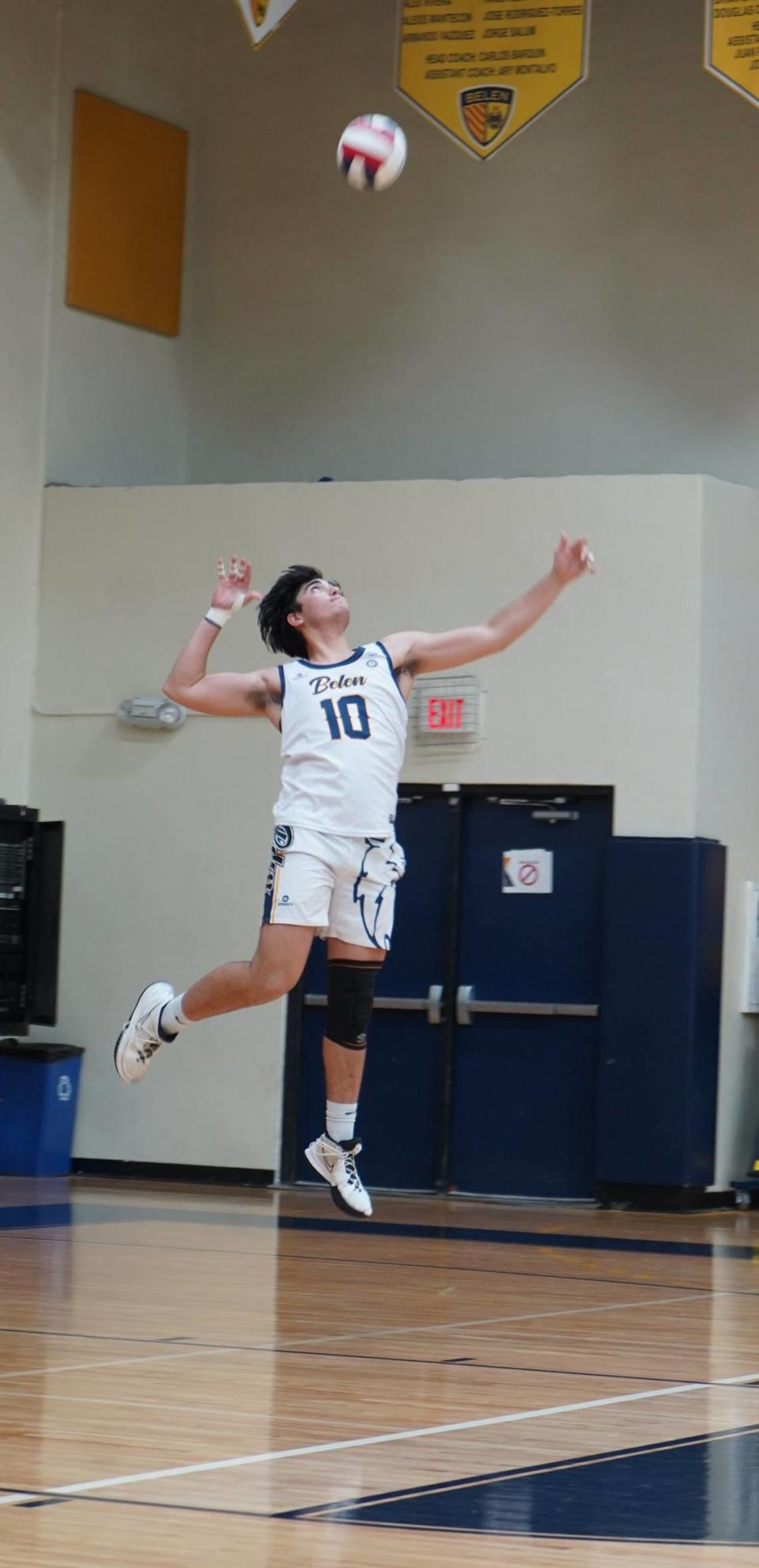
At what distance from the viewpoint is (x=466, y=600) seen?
36.3 feet

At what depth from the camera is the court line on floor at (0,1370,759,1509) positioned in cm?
326

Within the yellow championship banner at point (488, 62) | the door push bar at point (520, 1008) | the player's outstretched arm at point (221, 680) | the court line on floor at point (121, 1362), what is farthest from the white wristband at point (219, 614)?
the door push bar at point (520, 1008)

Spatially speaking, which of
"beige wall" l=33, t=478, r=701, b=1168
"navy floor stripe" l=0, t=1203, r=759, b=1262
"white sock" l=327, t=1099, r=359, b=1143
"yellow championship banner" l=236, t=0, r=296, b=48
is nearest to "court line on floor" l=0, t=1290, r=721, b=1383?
"white sock" l=327, t=1099, r=359, b=1143

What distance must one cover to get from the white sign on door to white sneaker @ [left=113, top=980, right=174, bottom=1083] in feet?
13.6

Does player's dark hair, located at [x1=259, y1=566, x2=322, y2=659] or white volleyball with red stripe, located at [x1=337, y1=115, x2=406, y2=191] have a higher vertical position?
white volleyball with red stripe, located at [x1=337, y1=115, x2=406, y2=191]

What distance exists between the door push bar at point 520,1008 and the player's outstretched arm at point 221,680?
4113mm

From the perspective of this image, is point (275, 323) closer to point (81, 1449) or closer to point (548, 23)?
point (548, 23)

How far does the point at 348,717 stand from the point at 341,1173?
141cm

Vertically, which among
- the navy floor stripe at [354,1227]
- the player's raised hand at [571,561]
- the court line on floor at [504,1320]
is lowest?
the navy floor stripe at [354,1227]

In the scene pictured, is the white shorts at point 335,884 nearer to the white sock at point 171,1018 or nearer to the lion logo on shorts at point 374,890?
the lion logo on shorts at point 374,890

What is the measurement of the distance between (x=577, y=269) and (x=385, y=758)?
587cm

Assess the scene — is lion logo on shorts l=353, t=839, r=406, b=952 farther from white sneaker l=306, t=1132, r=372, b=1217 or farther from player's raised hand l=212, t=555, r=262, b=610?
player's raised hand l=212, t=555, r=262, b=610

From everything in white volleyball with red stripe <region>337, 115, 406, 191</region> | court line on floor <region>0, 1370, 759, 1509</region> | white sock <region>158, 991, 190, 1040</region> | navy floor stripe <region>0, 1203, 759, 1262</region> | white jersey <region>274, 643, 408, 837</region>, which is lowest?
navy floor stripe <region>0, 1203, 759, 1262</region>

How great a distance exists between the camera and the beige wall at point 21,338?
38.2ft
